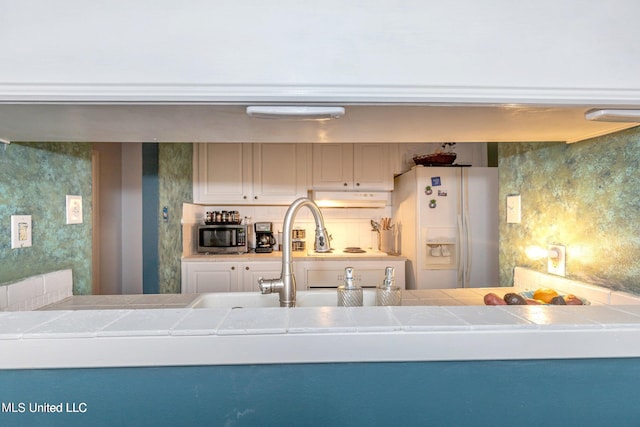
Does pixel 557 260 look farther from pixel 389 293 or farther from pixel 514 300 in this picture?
pixel 389 293

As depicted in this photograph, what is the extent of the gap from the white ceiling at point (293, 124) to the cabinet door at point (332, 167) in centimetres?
207

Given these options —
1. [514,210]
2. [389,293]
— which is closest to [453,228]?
[514,210]

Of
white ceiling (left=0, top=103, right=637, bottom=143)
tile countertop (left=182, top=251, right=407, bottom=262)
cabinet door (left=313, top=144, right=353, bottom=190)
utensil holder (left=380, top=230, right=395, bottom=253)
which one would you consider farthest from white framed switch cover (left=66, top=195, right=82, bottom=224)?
utensil holder (left=380, top=230, right=395, bottom=253)

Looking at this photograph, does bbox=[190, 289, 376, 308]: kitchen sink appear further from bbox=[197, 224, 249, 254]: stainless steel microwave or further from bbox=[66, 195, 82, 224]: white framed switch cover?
bbox=[197, 224, 249, 254]: stainless steel microwave

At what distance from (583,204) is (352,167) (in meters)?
2.21

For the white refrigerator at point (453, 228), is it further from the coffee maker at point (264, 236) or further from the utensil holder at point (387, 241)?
the coffee maker at point (264, 236)

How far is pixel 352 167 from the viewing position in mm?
3234

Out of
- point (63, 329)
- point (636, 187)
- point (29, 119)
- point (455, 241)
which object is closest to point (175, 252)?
point (29, 119)

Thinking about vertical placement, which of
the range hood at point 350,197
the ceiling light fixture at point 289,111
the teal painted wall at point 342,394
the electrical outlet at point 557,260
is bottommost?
the teal painted wall at point 342,394

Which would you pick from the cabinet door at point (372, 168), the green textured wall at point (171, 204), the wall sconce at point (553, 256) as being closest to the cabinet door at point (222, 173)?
the green textured wall at point (171, 204)

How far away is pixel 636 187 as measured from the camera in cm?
97

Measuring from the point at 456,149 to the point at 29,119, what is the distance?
3500 mm

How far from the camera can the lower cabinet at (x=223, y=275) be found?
2.83 meters

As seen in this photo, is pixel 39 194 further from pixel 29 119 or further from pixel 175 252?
pixel 175 252
